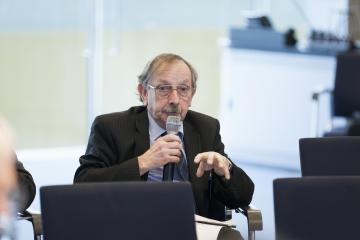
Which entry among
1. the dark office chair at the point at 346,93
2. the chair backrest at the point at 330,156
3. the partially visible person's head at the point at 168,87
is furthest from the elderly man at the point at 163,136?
the dark office chair at the point at 346,93

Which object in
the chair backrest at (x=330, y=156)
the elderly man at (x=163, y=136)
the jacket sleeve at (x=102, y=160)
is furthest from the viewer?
the chair backrest at (x=330, y=156)

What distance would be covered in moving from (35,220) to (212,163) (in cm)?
68

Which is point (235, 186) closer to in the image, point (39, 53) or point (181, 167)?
point (181, 167)

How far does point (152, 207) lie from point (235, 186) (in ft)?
2.80

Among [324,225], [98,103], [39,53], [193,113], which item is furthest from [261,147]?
[324,225]

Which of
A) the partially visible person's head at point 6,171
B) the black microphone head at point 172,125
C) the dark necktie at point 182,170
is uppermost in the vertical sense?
the partially visible person's head at point 6,171

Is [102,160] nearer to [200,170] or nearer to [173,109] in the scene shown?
[173,109]

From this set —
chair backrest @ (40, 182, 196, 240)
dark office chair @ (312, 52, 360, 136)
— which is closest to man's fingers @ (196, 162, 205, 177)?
chair backrest @ (40, 182, 196, 240)

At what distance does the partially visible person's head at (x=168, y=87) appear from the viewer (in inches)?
127

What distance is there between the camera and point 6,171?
1.05 m

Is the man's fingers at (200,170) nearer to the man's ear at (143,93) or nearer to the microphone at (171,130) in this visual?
the microphone at (171,130)

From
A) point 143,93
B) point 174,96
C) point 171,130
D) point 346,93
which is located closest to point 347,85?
point 346,93

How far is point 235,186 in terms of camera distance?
3.20 metres

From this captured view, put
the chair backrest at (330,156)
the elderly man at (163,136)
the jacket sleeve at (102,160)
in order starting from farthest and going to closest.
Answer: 1. the chair backrest at (330,156)
2. the elderly man at (163,136)
3. the jacket sleeve at (102,160)
